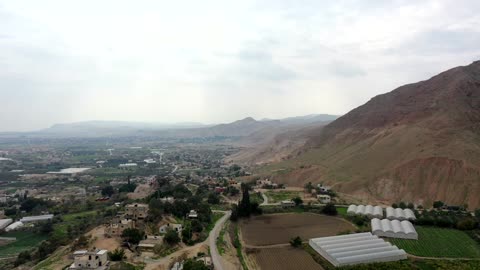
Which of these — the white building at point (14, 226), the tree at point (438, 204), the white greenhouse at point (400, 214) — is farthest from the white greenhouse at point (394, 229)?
the white building at point (14, 226)

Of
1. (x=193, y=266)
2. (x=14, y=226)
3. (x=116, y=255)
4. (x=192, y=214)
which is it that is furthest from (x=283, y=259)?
(x=14, y=226)

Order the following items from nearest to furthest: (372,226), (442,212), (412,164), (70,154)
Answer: (372,226) → (442,212) → (412,164) → (70,154)

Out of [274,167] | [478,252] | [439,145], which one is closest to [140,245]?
[478,252]

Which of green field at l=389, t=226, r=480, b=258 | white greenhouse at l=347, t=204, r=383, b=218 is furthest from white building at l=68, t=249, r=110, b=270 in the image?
white greenhouse at l=347, t=204, r=383, b=218

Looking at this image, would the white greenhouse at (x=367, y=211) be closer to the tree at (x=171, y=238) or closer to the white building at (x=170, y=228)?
the white building at (x=170, y=228)

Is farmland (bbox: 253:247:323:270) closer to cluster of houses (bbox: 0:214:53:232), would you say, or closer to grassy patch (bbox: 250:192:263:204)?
grassy patch (bbox: 250:192:263:204)

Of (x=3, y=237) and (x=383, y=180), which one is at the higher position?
(x=383, y=180)

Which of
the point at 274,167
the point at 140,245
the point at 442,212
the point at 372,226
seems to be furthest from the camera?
the point at 274,167

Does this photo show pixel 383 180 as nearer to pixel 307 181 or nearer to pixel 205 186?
pixel 307 181

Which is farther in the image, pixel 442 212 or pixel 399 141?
pixel 399 141
